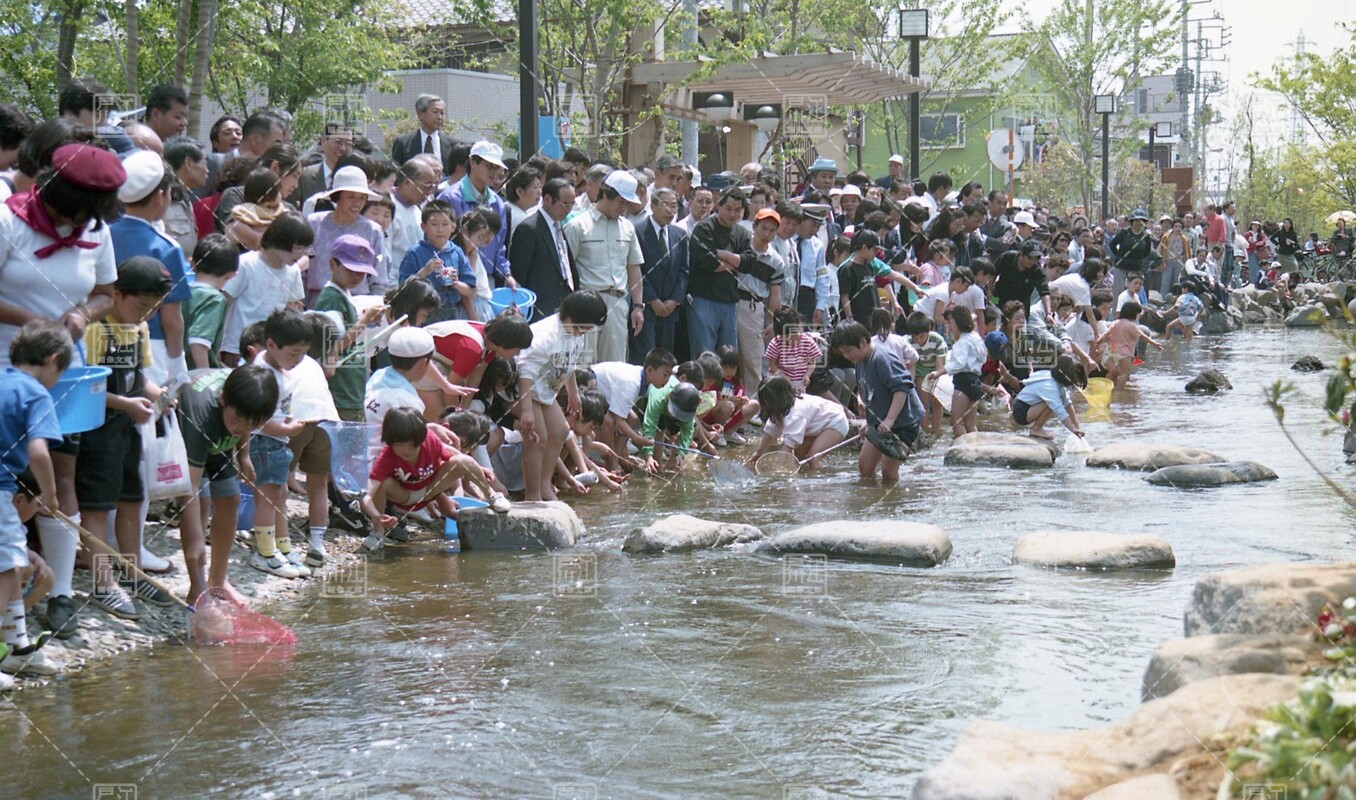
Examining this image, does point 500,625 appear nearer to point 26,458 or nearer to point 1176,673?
point 26,458

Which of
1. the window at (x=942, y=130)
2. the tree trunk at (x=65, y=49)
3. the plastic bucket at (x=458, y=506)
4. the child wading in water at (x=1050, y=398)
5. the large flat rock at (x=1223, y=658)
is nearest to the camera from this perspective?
the large flat rock at (x=1223, y=658)

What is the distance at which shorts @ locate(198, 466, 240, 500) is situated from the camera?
6316 millimetres

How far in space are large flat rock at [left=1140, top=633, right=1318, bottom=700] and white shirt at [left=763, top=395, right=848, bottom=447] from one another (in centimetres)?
619

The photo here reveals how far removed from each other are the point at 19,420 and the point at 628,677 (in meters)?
2.27

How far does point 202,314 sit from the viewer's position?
697 centimetres

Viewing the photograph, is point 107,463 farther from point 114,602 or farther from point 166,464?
point 114,602

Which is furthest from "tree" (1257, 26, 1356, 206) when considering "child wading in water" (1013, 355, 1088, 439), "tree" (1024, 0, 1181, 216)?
"child wading in water" (1013, 355, 1088, 439)

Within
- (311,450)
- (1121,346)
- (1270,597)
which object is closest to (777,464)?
(311,450)

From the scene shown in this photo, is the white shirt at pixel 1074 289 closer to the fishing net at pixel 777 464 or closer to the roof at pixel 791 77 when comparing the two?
the roof at pixel 791 77

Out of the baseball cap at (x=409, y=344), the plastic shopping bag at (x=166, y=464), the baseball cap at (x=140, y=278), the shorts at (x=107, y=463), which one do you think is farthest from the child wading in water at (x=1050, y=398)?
the shorts at (x=107, y=463)

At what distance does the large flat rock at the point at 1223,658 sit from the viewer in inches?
169

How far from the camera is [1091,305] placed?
16953 mm

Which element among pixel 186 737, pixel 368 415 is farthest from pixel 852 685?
pixel 368 415

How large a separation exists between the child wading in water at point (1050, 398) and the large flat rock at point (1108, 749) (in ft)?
27.7
